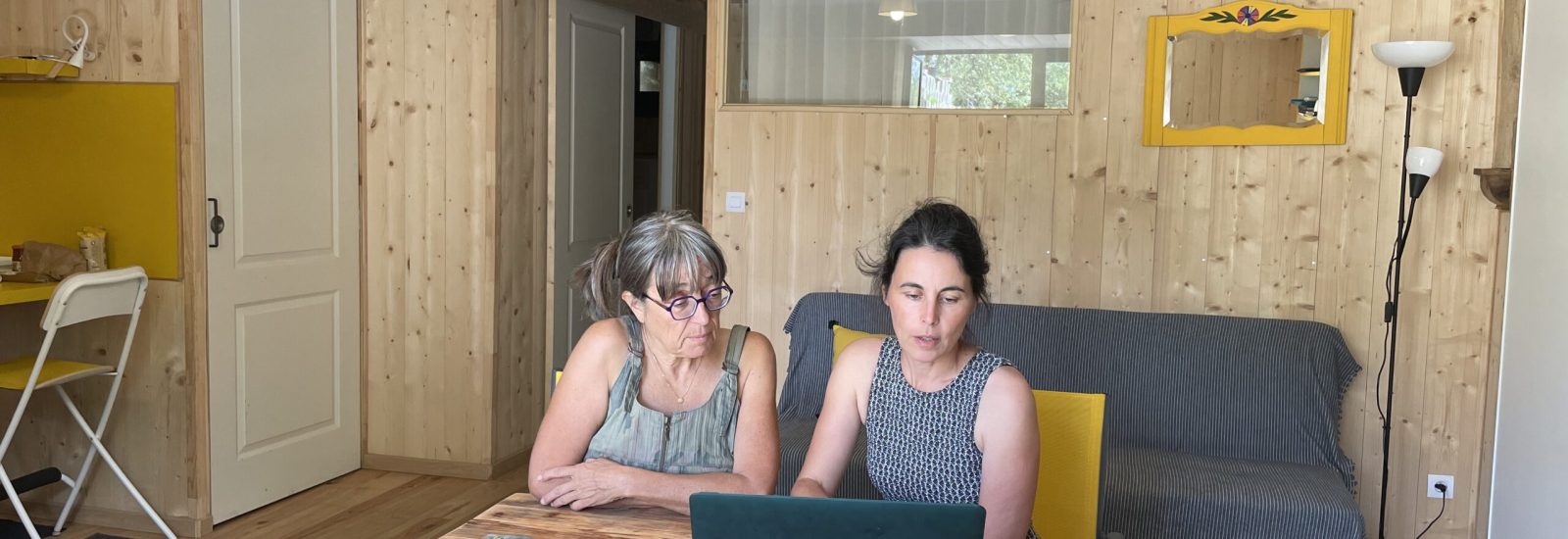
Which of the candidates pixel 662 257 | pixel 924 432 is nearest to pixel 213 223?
pixel 662 257

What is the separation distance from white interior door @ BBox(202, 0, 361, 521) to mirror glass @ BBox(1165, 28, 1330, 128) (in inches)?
117

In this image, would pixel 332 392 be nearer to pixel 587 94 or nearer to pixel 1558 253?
pixel 587 94

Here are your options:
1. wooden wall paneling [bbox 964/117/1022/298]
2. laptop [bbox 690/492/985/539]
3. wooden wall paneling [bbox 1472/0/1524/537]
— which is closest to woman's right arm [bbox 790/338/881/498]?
laptop [bbox 690/492/985/539]

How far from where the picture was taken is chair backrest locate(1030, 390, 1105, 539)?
252 centimetres

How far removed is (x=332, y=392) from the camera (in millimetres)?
4676

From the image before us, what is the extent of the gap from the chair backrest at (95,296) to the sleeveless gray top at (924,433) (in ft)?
8.19

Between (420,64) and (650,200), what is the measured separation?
1.80 metres

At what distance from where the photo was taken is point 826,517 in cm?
130

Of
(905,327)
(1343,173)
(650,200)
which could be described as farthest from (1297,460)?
(650,200)

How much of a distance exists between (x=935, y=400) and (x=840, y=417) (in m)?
0.17

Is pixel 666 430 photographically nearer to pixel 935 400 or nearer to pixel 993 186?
pixel 935 400

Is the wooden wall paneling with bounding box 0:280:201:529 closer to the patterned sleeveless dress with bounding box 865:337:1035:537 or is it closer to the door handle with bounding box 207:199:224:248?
the door handle with bounding box 207:199:224:248

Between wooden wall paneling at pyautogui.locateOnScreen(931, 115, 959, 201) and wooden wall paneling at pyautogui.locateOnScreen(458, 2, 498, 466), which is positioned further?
wooden wall paneling at pyautogui.locateOnScreen(458, 2, 498, 466)

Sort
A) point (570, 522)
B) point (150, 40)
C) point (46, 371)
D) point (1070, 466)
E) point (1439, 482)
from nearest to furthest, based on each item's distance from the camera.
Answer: point (570, 522) → point (1070, 466) → point (46, 371) → point (150, 40) → point (1439, 482)
